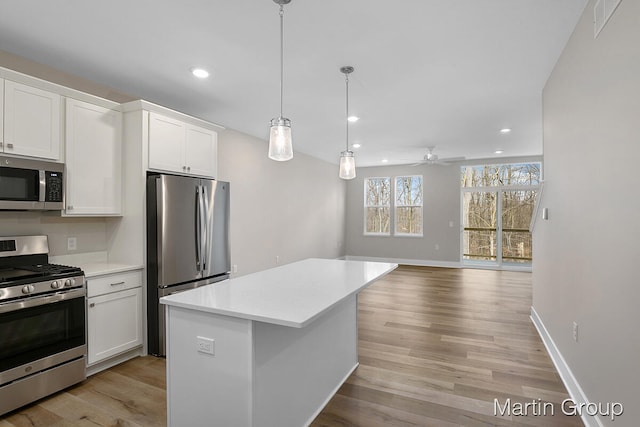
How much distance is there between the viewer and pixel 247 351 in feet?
5.11

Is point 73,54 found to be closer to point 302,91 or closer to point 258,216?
point 302,91

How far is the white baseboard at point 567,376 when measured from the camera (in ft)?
6.62

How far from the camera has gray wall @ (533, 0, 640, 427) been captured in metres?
1.55

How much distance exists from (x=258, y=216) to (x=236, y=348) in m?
4.04

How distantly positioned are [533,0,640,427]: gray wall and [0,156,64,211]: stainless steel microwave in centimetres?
370

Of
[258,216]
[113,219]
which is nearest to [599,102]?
[113,219]

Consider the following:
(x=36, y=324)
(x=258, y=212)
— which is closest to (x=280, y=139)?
(x=36, y=324)

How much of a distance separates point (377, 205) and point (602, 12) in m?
7.17

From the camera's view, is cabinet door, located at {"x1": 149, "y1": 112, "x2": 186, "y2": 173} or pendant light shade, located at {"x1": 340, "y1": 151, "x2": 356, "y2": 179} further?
cabinet door, located at {"x1": 149, "y1": 112, "x2": 186, "y2": 173}

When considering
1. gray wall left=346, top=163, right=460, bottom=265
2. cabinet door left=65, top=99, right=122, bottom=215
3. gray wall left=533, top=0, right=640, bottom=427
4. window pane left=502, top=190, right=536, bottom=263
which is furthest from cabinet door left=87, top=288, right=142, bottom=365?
window pane left=502, top=190, right=536, bottom=263

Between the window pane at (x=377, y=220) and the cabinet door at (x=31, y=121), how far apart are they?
7.30 m

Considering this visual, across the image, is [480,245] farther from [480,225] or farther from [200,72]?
[200,72]

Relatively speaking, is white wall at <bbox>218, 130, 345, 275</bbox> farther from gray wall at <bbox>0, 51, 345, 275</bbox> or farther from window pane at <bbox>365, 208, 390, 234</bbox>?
window pane at <bbox>365, 208, 390, 234</bbox>

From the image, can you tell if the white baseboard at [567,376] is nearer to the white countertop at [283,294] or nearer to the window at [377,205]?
the white countertop at [283,294]
